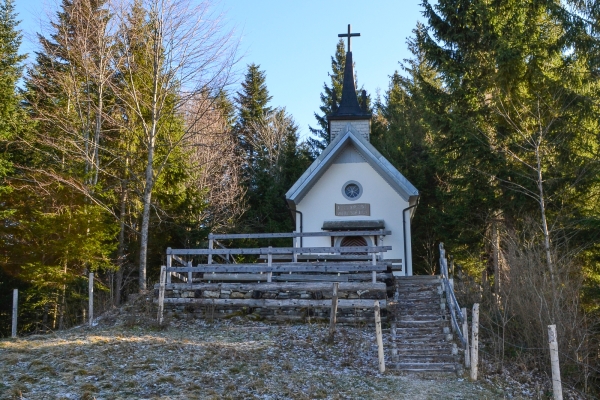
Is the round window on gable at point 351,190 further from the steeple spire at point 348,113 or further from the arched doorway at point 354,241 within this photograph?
the steeple spire at point 348,113

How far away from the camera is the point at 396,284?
16688 millimetres

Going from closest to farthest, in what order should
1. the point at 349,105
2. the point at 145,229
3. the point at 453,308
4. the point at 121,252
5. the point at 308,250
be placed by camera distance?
the point at 453,308 → the point at 308,250 → the point at 145,229 → the point at 121,252 → the point at 349,105

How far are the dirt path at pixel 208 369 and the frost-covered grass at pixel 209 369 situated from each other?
0.02 m

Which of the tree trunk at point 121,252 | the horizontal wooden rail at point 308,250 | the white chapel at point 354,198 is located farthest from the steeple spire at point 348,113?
the horizontal wooden rail at point 308,250

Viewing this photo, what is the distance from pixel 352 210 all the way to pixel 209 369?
11905 mm

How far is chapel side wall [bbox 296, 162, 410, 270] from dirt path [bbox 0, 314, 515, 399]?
803cm

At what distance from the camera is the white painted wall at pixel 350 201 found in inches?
819

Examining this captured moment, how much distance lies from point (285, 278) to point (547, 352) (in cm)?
688

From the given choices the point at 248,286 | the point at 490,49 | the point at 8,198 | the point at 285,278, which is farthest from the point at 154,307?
the point at 490,49

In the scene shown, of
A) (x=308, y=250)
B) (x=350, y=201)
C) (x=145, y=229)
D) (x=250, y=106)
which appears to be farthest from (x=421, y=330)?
(x=250, y=106)

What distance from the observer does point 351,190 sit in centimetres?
2138

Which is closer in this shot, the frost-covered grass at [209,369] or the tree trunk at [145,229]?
the frost-covered grass at [209,369]

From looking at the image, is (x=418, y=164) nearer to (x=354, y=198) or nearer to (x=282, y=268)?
(x=354, y=198)

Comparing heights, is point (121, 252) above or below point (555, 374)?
above
